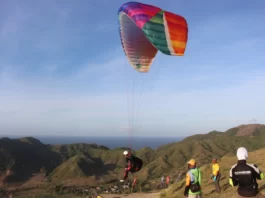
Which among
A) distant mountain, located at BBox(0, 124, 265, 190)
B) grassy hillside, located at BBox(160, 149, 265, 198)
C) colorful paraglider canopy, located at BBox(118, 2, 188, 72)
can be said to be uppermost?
colorful paraglider canopy, located at BBox(118, 2, 188, 72)

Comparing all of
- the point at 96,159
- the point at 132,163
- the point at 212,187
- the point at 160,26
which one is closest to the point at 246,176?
the point at 132,163

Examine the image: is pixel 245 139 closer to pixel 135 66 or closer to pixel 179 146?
pixel 179 146

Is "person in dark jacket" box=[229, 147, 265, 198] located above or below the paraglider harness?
above

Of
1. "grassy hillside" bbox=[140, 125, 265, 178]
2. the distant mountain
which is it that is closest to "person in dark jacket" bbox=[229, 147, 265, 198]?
the distant mountain

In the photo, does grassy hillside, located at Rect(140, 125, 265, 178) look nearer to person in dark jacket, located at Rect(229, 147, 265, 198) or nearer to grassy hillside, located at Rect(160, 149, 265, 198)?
grassy hillside, located at Rect(160, 149, 265, 198)

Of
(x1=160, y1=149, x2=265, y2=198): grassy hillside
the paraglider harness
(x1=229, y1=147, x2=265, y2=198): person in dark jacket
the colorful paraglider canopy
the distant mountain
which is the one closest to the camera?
(x1=229, y1=147, x2=265, y2=198): person in dark jacket

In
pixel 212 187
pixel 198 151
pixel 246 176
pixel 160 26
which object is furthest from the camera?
pixel 198 151

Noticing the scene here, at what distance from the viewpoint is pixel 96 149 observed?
182 meters

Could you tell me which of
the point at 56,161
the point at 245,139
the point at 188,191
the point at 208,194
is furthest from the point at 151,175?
the point at 188,191

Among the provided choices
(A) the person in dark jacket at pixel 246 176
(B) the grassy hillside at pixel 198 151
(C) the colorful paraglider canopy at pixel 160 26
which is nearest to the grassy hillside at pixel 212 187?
(C) the colorful paraglider canopy at pixel 160 26

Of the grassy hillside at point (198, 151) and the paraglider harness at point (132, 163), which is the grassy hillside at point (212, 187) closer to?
the paraglider harness at point (132, 163)

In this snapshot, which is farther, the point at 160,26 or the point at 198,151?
the point at 198,151

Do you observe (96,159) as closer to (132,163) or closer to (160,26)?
(132,163)

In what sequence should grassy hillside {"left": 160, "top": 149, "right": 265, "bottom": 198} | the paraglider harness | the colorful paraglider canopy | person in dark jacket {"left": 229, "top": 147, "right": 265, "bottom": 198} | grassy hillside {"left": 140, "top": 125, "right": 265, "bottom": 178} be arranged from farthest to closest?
1. grassy hillside {"left": 140, "top": 125, "right": 265, "bottom": 178}
2. grassy hillside {"left": 160, "top": 149, "right": 265, "bottom": 198}
3. the colorful paraglider canopy
4. the paraglider harness
5. person in dark jacket {"left": 229, "top": 147, "right": 265, "bottom": 198}
